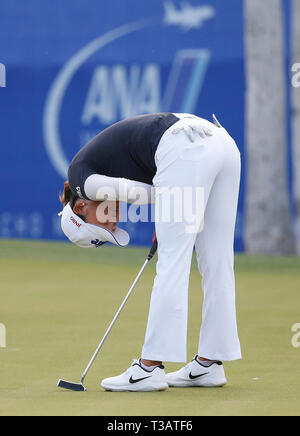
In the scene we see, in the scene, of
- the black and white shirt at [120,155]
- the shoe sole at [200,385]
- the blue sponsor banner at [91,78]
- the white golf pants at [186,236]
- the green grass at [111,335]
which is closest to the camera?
the green grass at [111,335]

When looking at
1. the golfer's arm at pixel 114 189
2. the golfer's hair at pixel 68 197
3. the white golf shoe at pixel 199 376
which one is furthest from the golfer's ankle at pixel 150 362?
the golfer's hair at pixel 68 197

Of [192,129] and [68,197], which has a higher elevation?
[192,129]

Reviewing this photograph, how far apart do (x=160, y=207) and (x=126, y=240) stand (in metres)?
0.42

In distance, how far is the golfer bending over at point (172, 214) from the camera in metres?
5.09

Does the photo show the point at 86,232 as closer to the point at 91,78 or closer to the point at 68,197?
the point at 68,197

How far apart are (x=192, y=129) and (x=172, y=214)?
0.45 meters

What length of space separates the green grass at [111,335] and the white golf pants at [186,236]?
279 mm

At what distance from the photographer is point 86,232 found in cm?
541

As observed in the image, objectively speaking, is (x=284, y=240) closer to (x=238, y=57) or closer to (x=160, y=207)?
(x=238, y=57)

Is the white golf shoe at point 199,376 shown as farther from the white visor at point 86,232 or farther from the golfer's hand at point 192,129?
the golfer's hand at point 192,129

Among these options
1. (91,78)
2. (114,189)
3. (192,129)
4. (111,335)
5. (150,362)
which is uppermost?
(91,78)

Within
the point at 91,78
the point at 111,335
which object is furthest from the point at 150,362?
the point at 91,78

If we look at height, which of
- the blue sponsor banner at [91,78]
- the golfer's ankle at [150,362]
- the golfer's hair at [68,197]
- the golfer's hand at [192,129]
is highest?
the blue sponsor banner at [91,78]

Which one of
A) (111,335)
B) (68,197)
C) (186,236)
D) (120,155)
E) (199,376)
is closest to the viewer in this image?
(186,236)
